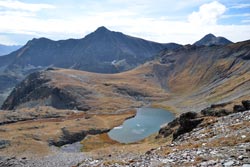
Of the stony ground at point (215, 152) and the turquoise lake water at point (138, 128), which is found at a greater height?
the stony ground at point (215, 152)

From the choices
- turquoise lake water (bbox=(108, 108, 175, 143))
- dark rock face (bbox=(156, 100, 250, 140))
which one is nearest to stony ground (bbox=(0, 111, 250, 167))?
dark rock face (bbox=(156, 100, 250, 140))

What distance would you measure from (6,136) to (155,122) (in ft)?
233

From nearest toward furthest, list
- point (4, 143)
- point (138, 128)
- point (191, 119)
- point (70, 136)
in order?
point (191, 119) < point (4, 143) < point (70, 136) < point (138, 128)

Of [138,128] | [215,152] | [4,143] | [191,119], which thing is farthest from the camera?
[138,128]

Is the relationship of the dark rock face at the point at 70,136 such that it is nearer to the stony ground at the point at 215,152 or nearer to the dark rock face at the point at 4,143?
the dark rock face at the point at 4,143

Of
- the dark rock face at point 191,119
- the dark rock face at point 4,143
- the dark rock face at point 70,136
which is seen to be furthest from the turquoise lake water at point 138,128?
the dark rock face at point 4,143

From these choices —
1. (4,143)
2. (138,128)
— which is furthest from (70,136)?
(138,128)

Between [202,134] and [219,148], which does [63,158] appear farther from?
[219,148]

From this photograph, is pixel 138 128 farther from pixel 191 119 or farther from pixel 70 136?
pixel 191 119

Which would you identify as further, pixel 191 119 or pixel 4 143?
pixel 4 143

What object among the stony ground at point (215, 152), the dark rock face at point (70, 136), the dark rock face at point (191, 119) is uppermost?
the stony ground at point (215, 152)

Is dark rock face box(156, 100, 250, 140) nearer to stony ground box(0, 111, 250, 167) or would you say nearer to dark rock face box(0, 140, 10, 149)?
stony ground box(0, 111, 250, 167)

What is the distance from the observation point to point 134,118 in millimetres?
191375

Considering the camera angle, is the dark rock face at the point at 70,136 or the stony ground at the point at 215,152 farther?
the dark rock face at the point at 70,136
